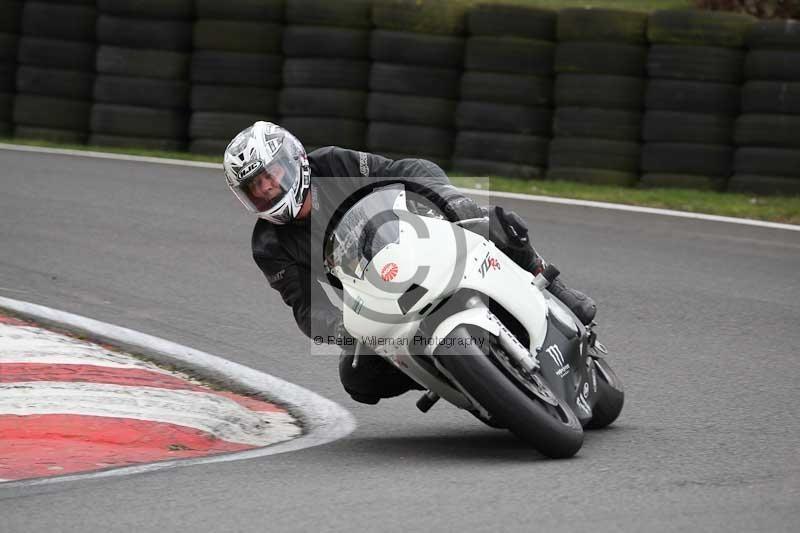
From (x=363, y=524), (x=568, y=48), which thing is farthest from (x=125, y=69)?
(x=363, y=524)

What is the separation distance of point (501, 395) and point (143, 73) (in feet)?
30.6

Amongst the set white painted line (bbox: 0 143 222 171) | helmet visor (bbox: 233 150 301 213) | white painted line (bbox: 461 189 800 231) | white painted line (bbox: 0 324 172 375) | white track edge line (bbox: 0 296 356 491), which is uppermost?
helmet visor (bbox: 233 150 301 213)

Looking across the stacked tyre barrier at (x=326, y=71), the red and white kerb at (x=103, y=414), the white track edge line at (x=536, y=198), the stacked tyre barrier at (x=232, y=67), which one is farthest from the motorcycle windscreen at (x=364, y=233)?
the stacked tyre barrier at (x=232, y=67)

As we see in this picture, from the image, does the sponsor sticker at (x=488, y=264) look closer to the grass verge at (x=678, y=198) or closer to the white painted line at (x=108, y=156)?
the grass verge at (x=678, y=198)

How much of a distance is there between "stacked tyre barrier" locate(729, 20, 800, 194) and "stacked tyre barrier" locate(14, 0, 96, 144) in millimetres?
6636

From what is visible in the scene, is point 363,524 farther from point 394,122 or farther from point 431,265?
point 394,122

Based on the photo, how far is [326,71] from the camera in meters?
12.4

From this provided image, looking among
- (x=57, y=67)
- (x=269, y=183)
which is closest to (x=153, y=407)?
(x=269, y=183)

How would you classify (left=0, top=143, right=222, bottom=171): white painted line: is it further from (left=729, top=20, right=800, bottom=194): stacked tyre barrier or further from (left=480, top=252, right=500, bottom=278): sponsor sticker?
(left=480, top=252, right=500, bottom=278): sponsor sticker

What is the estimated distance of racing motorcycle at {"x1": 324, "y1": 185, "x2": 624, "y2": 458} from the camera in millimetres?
4539

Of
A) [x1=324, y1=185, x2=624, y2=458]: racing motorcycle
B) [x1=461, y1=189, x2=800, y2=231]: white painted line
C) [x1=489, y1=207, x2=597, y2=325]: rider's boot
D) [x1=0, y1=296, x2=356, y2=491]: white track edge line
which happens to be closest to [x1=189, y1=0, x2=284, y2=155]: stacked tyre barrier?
[x1=461, y1=189, x2=800, y2=231]: white painted line

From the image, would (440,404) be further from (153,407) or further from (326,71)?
(326,71)

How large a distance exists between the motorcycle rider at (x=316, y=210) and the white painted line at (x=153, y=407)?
461 mm

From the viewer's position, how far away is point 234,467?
15.0 ft
